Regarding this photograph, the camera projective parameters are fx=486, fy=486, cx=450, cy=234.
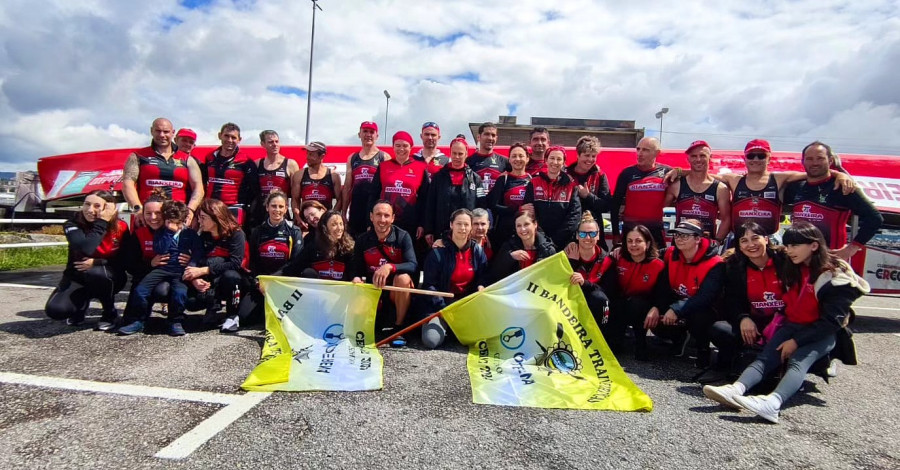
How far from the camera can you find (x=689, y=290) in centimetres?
429

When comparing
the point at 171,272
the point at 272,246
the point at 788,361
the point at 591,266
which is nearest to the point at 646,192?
the point at 591,266

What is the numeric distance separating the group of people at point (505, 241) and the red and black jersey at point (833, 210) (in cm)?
1

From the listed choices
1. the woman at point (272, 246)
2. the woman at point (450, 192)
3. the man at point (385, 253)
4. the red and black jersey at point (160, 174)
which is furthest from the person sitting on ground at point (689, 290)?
the red and black jersey at point (160, 174)

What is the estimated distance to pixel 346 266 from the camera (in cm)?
500

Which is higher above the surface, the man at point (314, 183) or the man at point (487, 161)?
the man at point (487, 161)

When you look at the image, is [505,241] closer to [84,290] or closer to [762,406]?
[762,406]

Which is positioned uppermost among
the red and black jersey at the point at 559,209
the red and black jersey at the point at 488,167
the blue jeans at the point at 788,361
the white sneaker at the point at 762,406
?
the red and black jersey at the point at 488,167


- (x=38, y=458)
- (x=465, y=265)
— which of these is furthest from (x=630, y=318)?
(x=38, y=458)

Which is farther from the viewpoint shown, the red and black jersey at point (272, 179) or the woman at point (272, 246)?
the red and black jersey at point (272, 179)

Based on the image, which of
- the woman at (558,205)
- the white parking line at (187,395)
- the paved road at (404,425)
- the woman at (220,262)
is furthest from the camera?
the woman at (558,205)

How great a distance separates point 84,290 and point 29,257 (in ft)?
25.9

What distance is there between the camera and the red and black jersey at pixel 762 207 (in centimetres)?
477

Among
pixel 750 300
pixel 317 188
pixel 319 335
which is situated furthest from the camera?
pixel 317 188

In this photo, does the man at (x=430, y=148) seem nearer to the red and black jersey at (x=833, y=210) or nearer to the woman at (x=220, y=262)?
the woman at (x=220, y=262)
